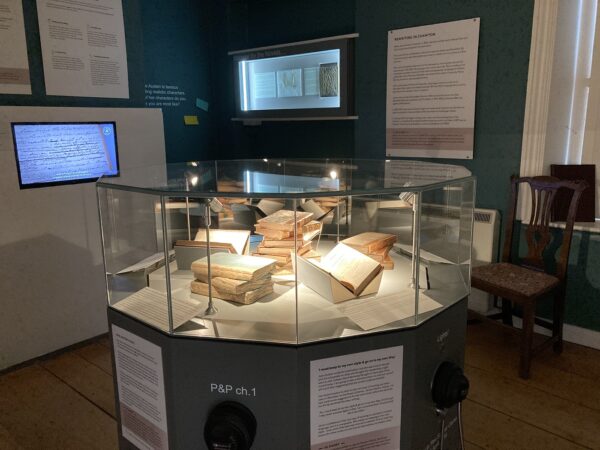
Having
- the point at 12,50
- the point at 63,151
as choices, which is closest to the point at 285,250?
the point at 63,151

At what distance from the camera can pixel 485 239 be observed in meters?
3.19

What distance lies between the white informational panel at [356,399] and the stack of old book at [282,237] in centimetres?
33

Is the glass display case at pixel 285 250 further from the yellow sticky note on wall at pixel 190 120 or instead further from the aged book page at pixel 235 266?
the yellow sticky note on wall at pixel 190 120

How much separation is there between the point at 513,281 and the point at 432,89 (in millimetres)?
1370

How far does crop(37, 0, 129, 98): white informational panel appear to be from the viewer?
9.04 feet

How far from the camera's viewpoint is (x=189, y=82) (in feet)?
13.9

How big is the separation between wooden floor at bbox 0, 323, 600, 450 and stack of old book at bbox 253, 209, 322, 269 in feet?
4.49

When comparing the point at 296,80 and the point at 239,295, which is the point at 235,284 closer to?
the point at 239,295

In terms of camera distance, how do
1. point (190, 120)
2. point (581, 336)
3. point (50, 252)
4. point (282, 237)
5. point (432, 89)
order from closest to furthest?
point (282, 237) → point (50, 252) → point (581, 336) → point (432, 89) → point (190, 120)

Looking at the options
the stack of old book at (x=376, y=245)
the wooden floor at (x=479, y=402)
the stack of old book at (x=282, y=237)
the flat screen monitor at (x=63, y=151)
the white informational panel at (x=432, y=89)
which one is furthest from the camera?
the white informational panel at (x=432, y=89)

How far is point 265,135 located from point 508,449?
10.7 ft

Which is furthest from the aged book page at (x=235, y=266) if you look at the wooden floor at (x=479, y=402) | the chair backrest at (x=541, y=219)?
the chair backrest at (x=541, y=219)

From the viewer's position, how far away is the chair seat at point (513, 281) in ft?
8.57

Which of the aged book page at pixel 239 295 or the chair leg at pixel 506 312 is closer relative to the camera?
the aged book page at pixel 239 295
